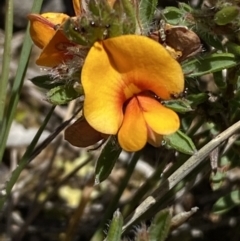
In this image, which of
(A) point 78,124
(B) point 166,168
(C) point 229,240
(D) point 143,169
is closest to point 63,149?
(D) point 143,169

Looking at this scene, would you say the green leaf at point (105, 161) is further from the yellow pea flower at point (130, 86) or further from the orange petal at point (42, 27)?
the orange petal at point (42, 27)

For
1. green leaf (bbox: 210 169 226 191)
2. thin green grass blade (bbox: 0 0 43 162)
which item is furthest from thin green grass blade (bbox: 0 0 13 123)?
green leaf (bbox: 210 169 226 191)

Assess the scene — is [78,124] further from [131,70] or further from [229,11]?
[229,11]

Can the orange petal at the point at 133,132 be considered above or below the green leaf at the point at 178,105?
above

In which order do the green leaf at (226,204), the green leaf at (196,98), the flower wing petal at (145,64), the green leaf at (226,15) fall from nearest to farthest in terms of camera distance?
the flower wing petal at (145,64) < the green leaf at (226,15) < the green leaf at (196,98) < the green leaf at (226,204)

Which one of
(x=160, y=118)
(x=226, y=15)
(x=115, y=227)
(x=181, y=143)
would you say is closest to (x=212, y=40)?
(x=226, y=15)

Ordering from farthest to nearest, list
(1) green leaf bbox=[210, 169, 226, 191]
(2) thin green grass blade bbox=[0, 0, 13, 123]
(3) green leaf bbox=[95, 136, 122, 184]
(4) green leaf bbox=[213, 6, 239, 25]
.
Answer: (1) green leaf bbox=[210, 169, 226, 191] → (2) thin green grass blade bbox=[0, 0, 13, 123] → (3) green leaf bbox=[95, 136, 122, 184] → (4) green leaf bbox=[213, 6, 239, 25]

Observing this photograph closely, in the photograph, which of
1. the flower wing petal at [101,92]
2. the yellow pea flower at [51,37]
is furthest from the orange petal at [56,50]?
the flower wing petal at [101,92]

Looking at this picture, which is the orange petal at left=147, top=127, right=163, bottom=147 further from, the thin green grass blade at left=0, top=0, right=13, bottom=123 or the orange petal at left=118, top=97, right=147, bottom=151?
the thin green grass blade at left=0, top=0, right=13, bottom=123
